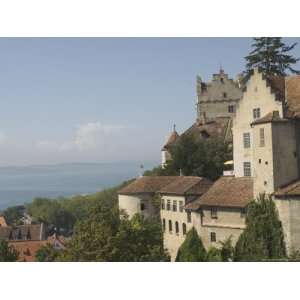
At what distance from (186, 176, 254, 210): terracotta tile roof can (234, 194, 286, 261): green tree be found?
1.29 m

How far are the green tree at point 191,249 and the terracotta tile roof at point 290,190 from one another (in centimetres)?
636

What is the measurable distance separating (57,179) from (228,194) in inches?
1214

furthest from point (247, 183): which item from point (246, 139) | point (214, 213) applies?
point (246, 139)

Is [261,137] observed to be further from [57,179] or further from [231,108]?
[57,179]

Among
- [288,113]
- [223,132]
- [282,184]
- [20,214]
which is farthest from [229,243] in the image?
[20,214]

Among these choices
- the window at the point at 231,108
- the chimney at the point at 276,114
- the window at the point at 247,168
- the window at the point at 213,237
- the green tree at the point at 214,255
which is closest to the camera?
the chimney at the point at 276,114

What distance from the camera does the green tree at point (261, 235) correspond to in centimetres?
2807

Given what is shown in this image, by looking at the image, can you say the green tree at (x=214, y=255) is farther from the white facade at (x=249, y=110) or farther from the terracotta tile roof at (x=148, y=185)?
the terracotta tile roof at (x=148, y=185)

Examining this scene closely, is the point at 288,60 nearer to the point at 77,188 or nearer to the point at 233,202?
the point at 233,202

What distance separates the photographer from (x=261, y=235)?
2870 cm

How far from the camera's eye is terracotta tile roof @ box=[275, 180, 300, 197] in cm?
2772

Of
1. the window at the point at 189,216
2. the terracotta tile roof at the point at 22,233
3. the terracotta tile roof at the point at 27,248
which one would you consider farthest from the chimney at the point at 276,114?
the terracotta tile roof at the point at 22,233

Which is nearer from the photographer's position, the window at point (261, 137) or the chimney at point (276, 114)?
the window at point (261, 137)

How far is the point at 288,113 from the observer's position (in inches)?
1192
